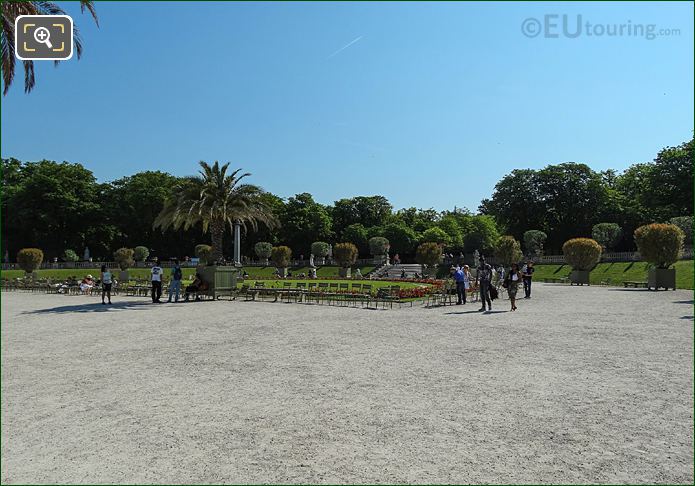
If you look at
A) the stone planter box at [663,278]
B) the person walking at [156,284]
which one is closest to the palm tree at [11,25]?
the person walking at [156,284]

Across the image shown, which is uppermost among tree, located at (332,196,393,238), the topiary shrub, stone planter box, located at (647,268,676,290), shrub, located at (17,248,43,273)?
tree, located at (332,196,393,238)

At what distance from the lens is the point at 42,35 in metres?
4.54

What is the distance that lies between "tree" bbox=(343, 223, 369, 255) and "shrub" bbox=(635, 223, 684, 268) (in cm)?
4860

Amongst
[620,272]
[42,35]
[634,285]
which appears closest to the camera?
[42,35]

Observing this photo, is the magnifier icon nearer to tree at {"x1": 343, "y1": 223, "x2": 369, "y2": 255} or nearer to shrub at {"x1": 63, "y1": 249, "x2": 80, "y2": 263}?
shrub at {"x1": 63, "y1": 249, "x2": 80, "y2": 263}

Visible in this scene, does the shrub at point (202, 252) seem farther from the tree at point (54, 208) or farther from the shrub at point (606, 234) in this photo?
the shrub at point (606, 234)

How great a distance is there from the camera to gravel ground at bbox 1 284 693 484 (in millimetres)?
5320

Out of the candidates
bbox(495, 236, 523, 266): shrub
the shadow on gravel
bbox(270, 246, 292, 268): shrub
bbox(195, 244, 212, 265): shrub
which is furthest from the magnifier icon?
bbox(195, 244, 212, 265): shrub

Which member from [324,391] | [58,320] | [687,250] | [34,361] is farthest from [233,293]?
[687,250]

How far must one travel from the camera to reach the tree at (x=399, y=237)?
78500mm

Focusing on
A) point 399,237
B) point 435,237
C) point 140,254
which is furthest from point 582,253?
point 140,254

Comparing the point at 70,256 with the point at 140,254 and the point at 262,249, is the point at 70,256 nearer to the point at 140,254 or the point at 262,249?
the point at 140,254

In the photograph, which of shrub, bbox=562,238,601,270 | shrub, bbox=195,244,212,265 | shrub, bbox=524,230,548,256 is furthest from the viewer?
shrub, bbox=524,230,548,256

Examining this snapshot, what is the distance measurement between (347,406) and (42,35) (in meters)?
5.67
